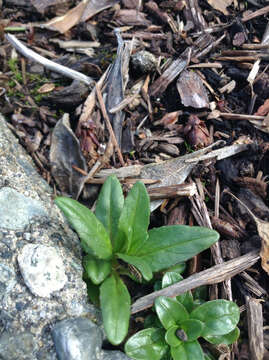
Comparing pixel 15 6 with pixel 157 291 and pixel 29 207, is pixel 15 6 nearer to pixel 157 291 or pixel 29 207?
pixel 29 207

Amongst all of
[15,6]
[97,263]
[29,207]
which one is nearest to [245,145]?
[97,263]

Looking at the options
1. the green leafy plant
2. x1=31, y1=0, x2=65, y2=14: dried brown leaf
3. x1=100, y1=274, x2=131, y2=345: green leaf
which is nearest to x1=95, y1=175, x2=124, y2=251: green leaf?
the green leafy plant

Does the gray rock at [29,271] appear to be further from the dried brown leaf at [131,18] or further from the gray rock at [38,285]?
the dried brown leaf at [131,18]

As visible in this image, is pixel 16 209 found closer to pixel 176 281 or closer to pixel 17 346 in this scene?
pixel 17 346

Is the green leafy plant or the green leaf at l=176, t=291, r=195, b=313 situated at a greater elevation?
the green leafy plant

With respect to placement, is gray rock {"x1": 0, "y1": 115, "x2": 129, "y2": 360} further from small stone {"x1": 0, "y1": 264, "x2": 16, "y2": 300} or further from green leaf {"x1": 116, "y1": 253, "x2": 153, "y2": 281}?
green leaf {"x1": 116, "y1": 253, "x2": 153, "y2": 281}
